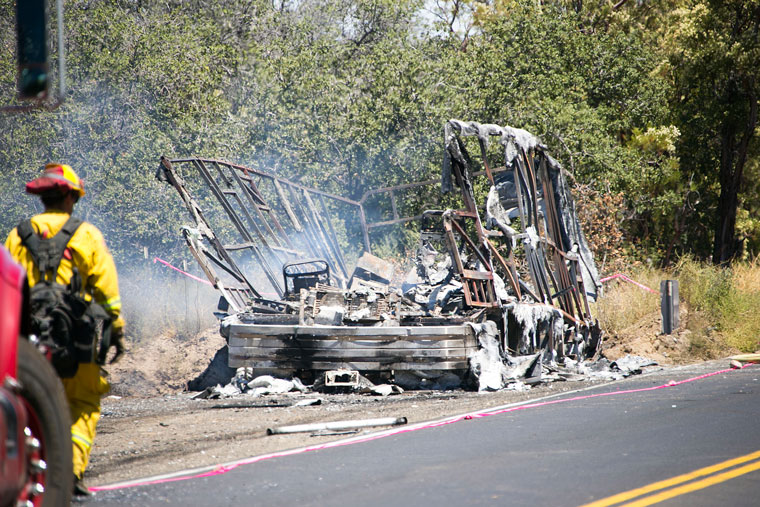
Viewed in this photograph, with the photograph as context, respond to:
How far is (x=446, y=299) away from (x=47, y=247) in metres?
9.00

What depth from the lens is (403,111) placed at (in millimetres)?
22812

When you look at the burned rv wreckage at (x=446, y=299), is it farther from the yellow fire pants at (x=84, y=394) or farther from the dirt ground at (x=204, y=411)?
the yellow fire pants at (x=84, y=394)

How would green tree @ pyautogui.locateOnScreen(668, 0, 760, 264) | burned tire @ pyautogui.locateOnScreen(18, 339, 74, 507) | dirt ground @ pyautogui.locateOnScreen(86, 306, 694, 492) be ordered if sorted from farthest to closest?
green tree @ pyautogui.locateOnScreen(668, 0, 760, 264) → dirt ground @ pyautogui.locateOnScreen(86, 306, 694, 492) → burned tire @ pyautogui.locateOnScreen(18, 339, 74, 507)

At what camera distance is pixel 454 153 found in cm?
1267

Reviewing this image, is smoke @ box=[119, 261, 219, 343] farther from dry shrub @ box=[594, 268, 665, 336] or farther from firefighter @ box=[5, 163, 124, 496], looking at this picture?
firefighter @ box=[5, 163, 124, 496]

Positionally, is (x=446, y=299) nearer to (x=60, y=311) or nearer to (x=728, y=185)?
(x=60, y=311)

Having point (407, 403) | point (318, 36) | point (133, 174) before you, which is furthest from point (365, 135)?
point (407, 403)

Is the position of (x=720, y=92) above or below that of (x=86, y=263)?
above

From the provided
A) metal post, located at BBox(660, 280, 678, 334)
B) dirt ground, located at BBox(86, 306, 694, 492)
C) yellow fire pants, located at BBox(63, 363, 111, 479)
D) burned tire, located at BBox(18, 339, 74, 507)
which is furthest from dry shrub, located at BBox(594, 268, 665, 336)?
burned tire, located at BBox(18, 339, 74, 507)

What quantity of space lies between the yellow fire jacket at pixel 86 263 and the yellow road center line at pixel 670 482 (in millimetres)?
2908

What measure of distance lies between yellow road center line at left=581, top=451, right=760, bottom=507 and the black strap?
324 centimetres

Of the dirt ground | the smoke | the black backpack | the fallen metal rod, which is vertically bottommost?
the dirt ground

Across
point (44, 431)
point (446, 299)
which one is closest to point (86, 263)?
point (44, 431)

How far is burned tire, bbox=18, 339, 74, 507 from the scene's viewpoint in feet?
11.6
